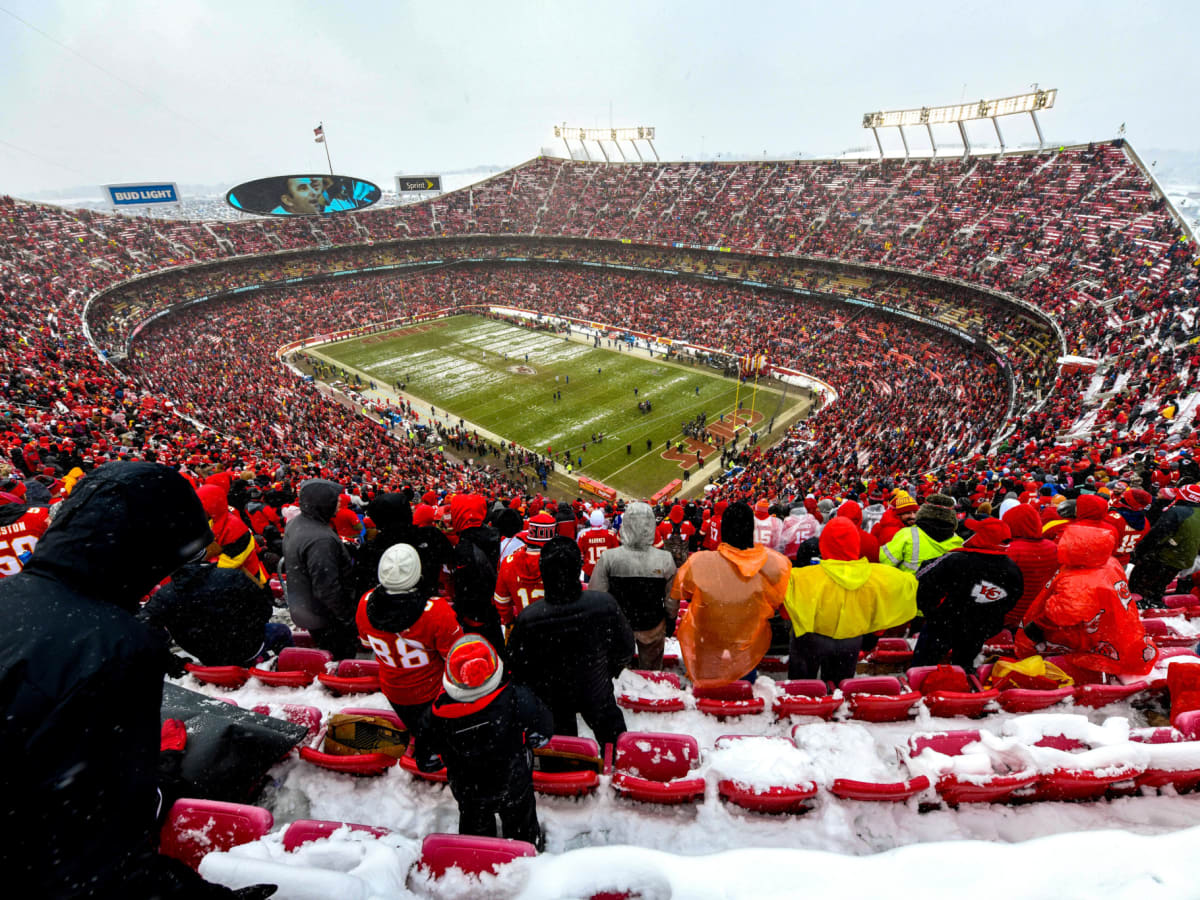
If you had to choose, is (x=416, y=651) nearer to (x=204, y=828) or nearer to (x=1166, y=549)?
(x=204, y=828)

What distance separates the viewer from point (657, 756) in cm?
363

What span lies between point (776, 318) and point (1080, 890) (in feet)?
140

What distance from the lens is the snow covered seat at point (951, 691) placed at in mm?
4043

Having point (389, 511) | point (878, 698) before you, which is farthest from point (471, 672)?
point (878, 698)

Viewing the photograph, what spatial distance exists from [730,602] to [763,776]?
113 centimetres

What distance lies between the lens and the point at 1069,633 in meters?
4.40

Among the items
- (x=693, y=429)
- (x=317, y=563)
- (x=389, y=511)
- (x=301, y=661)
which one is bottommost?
(x=301, y=661)

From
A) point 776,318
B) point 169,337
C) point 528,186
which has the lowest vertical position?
point 776,318

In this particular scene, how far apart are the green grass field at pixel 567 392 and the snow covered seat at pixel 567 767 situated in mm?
20586

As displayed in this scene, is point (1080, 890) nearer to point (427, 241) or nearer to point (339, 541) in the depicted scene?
point (339, 541)

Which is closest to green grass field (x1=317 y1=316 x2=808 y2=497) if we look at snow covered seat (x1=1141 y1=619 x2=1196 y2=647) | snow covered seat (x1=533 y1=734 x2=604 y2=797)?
snow covered seat (x1=1141 y1=619 x2=1196 y2=647)

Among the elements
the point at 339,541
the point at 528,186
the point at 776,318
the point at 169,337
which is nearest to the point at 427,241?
the point at 528,186

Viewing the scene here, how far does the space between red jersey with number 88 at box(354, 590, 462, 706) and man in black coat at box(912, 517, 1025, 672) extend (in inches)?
149

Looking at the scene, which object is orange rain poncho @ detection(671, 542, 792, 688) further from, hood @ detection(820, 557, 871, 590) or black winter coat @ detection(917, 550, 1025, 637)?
black winter coat @ detection(917, 550, 1025, 637)
